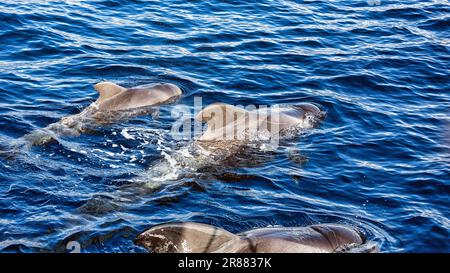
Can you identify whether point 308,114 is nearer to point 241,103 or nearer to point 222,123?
point 241,103

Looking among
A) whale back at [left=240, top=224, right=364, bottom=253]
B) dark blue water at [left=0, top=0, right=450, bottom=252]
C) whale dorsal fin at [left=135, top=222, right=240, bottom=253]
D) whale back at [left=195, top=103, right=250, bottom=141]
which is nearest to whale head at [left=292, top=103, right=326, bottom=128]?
dark blue water at [left=0, top=0, right=450, bottom=252]

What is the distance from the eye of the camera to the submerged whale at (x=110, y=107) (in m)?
13.3

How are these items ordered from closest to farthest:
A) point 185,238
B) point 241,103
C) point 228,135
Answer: point 185,238, point 228,135, point 241,103

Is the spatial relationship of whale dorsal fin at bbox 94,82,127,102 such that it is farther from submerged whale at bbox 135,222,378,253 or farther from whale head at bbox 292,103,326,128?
submerged whale at bbox 135,222,378,253

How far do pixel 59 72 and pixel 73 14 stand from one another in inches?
175

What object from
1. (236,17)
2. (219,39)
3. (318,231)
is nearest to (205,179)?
(318,231)

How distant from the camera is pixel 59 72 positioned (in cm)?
1684

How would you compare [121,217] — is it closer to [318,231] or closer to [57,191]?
[57,191]

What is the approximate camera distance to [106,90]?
48.2ft

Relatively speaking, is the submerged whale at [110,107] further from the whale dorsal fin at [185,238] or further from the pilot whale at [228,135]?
the whale dorsal fin at [185,238]

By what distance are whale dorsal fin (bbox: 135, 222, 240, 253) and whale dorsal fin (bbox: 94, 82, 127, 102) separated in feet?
17.5

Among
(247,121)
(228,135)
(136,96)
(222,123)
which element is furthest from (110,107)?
(247,121)

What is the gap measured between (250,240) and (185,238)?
0.87 metres
